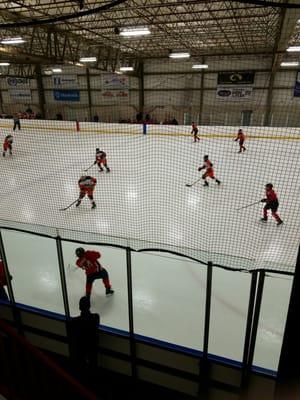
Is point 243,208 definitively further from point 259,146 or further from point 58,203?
point 259,146

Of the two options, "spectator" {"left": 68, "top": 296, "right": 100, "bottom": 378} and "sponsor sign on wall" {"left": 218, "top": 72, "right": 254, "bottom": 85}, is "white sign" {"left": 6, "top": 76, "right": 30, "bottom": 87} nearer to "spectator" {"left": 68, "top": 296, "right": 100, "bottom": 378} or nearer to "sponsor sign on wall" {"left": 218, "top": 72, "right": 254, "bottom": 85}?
"sponsor sign on wall" {"left": 218, "top": 72, "right": 254, "bottom": 85}

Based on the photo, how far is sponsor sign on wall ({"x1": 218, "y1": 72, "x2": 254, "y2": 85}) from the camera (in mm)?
17036

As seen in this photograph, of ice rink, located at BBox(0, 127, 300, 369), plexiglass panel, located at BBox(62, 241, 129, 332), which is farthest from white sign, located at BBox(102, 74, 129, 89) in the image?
plexiglass panel, located at BBox(62, 241, 129, 332)

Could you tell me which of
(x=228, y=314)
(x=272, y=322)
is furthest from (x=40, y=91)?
(x=272, y=322)

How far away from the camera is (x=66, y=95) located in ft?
73.0

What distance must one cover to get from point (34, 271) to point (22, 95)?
2217 cm

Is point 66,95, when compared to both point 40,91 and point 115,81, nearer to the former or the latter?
point 40,91

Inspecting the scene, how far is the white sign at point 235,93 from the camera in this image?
1751 cm

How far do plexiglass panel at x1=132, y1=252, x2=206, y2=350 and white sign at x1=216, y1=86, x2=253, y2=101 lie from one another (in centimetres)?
1556

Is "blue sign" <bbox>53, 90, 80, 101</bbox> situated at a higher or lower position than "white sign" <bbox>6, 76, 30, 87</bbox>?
lower

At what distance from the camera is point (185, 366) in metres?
2.97

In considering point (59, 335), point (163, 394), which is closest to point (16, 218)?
point (59, 335)

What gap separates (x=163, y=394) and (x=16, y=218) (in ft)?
15.2

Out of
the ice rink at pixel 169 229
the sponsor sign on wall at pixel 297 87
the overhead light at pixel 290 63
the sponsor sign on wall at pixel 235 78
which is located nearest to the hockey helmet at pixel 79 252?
the ice rink at pixel 169 229
